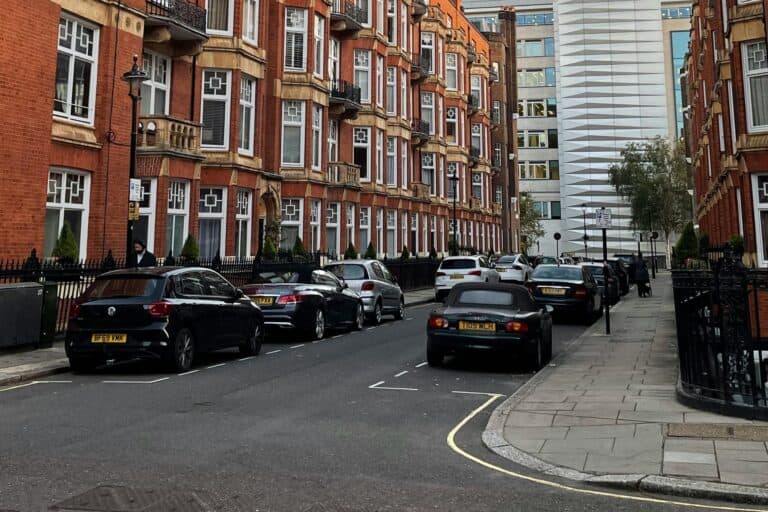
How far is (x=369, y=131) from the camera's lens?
3241 centimetres

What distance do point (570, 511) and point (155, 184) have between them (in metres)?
16.1

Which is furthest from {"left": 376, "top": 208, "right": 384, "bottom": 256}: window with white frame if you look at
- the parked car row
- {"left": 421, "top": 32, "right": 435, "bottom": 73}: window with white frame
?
the parked car row

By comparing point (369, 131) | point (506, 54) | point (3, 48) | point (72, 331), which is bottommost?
point (72, 331)

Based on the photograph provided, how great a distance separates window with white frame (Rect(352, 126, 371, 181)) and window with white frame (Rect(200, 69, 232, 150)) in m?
11.4

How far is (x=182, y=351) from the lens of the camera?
1002cm

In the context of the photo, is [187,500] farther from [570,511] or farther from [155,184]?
[155,184]

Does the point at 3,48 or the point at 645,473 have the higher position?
the point at 3,48

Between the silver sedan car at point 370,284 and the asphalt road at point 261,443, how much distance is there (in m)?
7.03

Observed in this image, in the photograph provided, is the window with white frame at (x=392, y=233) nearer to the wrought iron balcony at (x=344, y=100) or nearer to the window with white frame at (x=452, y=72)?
the wrought iron balcony at (x=344, y=100)

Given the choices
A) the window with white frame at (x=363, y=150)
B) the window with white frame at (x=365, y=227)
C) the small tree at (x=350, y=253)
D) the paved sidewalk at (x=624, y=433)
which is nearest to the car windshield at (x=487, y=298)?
the paved sidewalk at (x=624, y=433)

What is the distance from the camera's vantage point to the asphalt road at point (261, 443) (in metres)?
4.55

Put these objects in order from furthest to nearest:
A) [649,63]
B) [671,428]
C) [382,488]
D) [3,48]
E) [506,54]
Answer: [649,63] < [506,54] < [3,48] < [671,428] < [382,488]

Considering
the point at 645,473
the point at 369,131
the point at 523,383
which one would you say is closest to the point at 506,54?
the point at 369,131

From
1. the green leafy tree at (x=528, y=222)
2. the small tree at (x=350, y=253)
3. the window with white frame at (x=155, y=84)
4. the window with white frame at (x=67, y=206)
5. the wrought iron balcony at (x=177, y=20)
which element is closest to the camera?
the window with white frame at (x=67, y=206)
